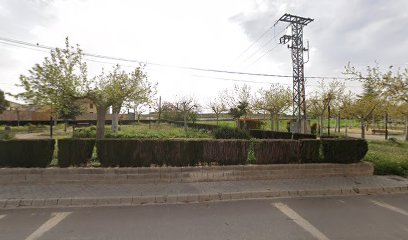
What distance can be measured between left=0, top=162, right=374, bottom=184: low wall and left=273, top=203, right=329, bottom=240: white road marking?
1.99 meters

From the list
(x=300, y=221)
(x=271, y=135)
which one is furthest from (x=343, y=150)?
(x=271, y=135)

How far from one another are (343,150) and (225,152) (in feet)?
12.9

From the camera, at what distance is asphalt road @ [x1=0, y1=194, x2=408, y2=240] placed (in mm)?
4668

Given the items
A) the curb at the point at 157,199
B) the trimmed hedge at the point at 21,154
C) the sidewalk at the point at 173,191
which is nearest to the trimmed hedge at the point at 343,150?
the sidewalk at the point at 173,191

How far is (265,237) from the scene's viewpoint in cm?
456

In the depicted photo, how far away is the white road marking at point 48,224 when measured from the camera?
4614 mm

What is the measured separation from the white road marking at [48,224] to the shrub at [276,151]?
18.4 feet

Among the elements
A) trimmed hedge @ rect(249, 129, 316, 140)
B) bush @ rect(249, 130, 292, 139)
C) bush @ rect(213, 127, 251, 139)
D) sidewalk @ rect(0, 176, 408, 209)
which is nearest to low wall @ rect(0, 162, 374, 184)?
sidewalk @ rect(0, 176, 408, 209)

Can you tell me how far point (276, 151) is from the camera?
9.03m

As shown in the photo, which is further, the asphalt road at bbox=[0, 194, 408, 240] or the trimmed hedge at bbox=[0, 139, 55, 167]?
the trimmed hedge at bbox=[0, 139, 55, 167]

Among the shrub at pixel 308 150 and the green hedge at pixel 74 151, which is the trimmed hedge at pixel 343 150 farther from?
the green hedge at pixel 74 151

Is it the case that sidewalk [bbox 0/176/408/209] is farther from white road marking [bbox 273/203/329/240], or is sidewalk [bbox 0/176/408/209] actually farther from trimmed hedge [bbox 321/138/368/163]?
trimmed hedge [bbox 321/138/368/163]

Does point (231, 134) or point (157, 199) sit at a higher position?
point (231, 134)

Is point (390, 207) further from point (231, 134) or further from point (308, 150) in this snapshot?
point (231, 134)
